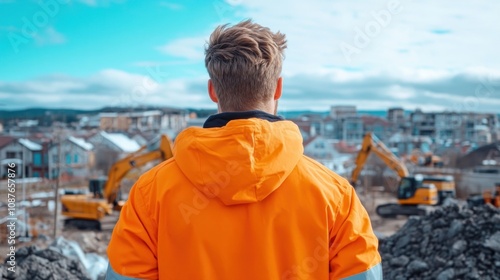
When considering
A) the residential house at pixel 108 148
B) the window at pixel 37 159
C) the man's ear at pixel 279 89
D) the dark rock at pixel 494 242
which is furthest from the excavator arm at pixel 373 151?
the residential house at pixel 108 148

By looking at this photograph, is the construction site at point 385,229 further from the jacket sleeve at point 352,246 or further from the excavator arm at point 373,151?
the jacket sleeve at point 352,246

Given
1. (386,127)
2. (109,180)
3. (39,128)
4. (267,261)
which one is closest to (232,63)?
(267,261)

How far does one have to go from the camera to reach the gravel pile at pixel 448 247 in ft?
19.3

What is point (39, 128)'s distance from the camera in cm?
4497

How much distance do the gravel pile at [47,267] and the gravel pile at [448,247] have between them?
3.92m

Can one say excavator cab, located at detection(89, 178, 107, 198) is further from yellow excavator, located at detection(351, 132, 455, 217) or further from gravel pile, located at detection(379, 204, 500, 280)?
gravel pile, located at detection(379, 204, 500, 280)

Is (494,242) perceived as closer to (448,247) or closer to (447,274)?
(448,247)

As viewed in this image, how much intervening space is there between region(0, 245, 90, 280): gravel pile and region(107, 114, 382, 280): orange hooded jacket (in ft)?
14.2

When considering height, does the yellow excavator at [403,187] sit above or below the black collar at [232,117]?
below

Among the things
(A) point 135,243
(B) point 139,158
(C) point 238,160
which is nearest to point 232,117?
(C) point 238,160

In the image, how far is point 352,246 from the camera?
64.2 inches

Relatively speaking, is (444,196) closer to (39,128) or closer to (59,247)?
(59,247)

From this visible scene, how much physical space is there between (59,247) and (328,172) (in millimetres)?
6303
